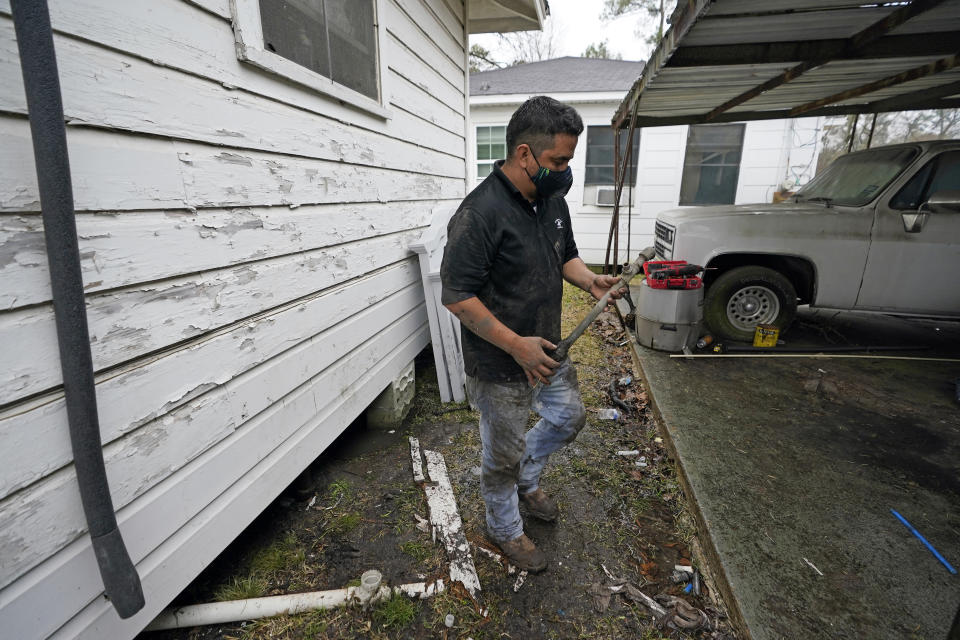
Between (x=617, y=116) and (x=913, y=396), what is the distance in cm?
465

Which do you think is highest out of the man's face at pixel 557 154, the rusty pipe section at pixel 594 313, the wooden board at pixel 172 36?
the wooden board at pixel 172 36

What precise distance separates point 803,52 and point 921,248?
2.43 m

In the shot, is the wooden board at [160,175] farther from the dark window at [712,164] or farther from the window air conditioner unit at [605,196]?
the dark window at [712,164]

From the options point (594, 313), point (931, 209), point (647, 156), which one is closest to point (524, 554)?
point (594, 313)

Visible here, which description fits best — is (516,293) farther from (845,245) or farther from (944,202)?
(944,202)

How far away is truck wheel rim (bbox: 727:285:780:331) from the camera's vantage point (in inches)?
196

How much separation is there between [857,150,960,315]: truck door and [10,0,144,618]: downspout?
6143 mm

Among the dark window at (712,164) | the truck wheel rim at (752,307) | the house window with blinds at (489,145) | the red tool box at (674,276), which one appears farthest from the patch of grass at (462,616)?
the dark window at (712,164)

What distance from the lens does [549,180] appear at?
1.94 m

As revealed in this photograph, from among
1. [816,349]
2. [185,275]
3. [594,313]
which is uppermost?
[185,275]

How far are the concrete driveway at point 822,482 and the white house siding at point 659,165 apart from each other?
5.27 metres

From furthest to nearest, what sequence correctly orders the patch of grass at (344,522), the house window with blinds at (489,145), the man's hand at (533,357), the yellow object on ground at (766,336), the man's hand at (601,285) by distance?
the house window with blinds at (489,145) → the yellow object on ground at (766,336) → the patch of grass at (344,522) → the man's hand at (601,285) → the man's hand at (533,357)

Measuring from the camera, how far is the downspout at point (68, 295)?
1.08 meters

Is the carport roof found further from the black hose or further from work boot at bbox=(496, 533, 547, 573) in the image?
work boot at bbox=(496, 533, 547, 573)
